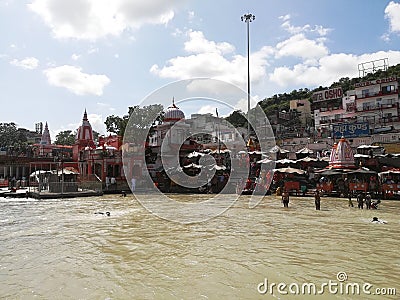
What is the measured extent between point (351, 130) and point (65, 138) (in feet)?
207

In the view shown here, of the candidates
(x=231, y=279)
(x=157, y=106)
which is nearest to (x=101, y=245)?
(x=231, y=279)

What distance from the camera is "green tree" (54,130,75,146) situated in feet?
254

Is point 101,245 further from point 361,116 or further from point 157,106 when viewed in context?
point 361,116

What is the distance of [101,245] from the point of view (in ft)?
34.4

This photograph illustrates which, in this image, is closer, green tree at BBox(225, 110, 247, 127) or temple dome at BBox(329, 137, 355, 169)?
temple dome at BBox(329, 137, 355, 169)

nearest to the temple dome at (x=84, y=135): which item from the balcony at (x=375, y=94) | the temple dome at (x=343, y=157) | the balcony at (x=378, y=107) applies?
the temple dome at (x=343, y=157)

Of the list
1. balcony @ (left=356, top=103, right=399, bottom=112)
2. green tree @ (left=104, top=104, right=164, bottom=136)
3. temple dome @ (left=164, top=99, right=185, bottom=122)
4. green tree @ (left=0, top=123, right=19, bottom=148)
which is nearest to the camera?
green tree @ (left=104, top=104, right=164, bottom=136)

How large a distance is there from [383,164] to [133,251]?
26101 millimetres

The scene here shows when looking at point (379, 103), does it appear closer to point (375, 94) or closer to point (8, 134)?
point (375, 94)

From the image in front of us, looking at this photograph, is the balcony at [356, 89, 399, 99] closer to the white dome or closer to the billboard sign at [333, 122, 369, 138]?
the billboard sign at [333, 122, 369, 138]

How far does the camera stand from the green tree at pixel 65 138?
7731 centimetres

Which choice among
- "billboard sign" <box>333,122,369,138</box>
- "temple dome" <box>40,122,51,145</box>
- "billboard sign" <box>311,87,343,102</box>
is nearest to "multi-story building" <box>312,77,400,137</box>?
"billboard sign" <box>333,122,369,138</box>

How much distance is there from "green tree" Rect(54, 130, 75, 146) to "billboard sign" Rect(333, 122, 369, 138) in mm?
55592

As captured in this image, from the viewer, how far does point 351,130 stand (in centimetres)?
3850
